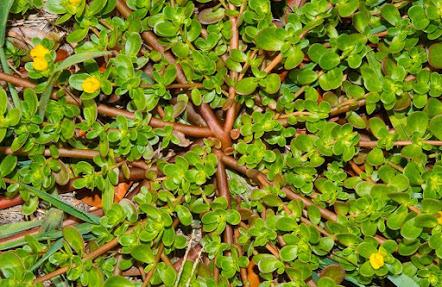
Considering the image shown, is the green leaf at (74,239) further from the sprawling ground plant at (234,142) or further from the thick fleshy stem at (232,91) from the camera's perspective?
the thick fleshy stem at (232,91)

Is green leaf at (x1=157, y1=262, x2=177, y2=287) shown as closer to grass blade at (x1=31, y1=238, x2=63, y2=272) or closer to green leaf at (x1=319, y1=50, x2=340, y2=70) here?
grass blade at (x1=31, y1=238, x2=63, y2=272)

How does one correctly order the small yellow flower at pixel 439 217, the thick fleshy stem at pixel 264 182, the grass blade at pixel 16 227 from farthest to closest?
the grass blade at pixel 16 227, the thick fleshy stem at pixel 264 182, the small yellow flower at pixel 439 217

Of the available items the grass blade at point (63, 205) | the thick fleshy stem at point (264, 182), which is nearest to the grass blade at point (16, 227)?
the grass blade at point (63, 205)

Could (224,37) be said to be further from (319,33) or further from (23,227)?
(23,227)

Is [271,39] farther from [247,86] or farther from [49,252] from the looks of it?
[49,252]

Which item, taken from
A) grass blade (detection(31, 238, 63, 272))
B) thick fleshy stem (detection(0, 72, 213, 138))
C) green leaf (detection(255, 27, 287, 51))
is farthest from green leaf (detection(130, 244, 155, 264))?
green leaf (detection(255, 27, 287, 51))
